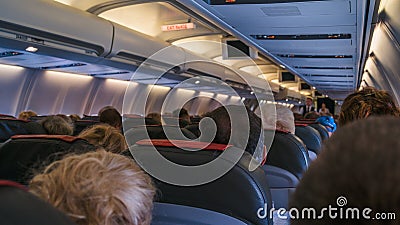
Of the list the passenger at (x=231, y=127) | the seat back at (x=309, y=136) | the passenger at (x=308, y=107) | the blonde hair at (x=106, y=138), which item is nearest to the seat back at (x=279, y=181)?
the passenger at (x=231, y=127)

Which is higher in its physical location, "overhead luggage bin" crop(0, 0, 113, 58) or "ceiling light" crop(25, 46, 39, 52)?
"overhead luggage bin" crop(0, 0, 113, 58)

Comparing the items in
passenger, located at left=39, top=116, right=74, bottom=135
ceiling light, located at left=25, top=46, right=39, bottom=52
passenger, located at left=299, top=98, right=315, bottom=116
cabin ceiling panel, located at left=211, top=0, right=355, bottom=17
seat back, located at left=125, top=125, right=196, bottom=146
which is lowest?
passenger, located at left=299, top=98, right=315, bottom=116

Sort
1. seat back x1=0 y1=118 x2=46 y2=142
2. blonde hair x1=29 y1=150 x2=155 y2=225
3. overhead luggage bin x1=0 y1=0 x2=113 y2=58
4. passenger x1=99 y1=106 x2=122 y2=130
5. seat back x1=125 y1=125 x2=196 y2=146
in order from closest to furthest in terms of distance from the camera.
→ blonde hair x1=29 y1=150 x2=155 y2=225 < seat back x1=125 y1=125 x2=196 y2=146 < seat back x1=0 y1=118 x2=46 y2=142 < overhead luggage bin x1=0 y1=0 x2=113 y2=58 < passenger x1=99 y1=106 x2=122 y2=130

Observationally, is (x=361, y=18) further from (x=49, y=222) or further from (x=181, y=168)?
(x=49, y=222)

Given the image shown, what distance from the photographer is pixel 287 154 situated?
3.89m

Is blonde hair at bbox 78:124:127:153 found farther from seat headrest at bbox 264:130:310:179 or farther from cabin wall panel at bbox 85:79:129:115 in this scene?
cabin wall panel at bbox 85:79:129:115

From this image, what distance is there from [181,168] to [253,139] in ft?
3.10

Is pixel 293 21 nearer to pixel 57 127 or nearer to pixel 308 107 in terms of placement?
pixel 57 127

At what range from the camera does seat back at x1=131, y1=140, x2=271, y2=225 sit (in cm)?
209

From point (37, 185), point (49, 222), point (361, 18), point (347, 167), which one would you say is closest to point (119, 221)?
point (37, 185)

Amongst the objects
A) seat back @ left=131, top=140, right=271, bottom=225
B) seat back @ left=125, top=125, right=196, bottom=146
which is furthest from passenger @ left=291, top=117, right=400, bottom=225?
seat back @ left=125, top=125, right=196, bottom=146

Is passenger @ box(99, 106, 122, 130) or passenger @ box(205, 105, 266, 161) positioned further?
passenger @ box(99, 106, 122, 130)

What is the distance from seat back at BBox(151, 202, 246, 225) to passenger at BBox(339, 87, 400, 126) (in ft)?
3.68

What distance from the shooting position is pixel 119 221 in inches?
43.2
